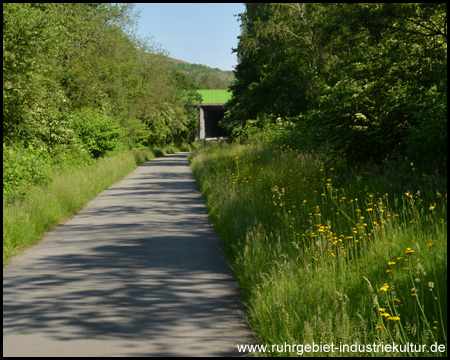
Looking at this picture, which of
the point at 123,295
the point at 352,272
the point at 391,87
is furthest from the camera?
the point at 391,87

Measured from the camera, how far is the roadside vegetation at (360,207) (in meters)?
4.57

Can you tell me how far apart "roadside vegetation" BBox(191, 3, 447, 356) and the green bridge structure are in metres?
76.9

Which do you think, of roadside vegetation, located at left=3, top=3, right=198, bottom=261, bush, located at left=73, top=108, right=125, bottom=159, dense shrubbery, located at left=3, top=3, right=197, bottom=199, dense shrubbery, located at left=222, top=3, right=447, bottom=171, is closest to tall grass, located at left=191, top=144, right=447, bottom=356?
dense shrubbery, located at left=222, top=3, right=447, bottom=171

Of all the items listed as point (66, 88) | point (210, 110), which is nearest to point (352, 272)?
point (66, 88)

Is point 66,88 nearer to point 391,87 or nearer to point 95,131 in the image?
point 95,131

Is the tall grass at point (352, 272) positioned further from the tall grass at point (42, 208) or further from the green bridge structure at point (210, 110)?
the green bridge structure at point (210, 110)

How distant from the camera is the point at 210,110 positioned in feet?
360

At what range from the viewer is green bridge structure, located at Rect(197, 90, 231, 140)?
9962 cm

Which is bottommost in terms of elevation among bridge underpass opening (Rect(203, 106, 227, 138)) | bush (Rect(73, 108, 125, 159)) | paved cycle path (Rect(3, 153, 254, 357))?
paved cycle path (Rect(3, 153, 254, 357))

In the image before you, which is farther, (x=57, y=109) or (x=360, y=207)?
(x=57, y=109)

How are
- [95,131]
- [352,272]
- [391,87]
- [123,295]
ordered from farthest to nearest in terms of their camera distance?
[95,131], [391,87], [123,295], [352,272]

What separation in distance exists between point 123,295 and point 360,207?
13.4ft

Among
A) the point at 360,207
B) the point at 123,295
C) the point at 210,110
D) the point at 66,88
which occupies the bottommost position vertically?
the point at 123,295

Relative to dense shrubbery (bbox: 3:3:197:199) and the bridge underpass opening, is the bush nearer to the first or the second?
dense shrubbery (bbox: 3:3:197:199)
